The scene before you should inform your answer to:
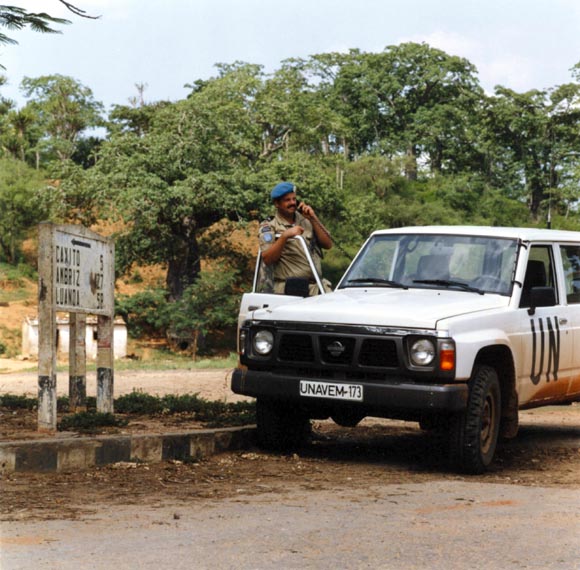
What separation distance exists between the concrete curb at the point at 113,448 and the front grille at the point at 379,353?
165cm

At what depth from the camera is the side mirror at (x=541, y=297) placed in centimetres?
923

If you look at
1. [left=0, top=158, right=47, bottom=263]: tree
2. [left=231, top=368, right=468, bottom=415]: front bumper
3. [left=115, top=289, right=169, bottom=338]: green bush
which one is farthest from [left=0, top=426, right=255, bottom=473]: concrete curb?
[left=0, top=158, right=47, bottom=263]: tree

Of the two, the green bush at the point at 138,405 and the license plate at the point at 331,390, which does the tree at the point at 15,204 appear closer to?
the green bush at the point at 138,405

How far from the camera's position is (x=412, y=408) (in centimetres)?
823

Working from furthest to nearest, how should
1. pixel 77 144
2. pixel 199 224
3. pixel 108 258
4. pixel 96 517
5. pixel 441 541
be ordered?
pixel 77 144 < pixel 199 224 < pixel 108 258 < pixel 96 517 < pixel 441 541

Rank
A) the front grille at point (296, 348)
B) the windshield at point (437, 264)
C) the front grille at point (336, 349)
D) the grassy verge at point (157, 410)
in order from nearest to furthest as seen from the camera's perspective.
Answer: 1. the front grille at point (336, 349)
2. the front grille at point (296, 348)
3. the windshield at point (437, 264)
4. the grassy verge at point (157, 410)

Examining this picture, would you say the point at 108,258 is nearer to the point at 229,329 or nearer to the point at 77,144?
the point at 229,329

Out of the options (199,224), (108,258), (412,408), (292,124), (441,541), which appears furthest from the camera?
(292,124)

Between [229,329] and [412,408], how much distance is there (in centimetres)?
4414

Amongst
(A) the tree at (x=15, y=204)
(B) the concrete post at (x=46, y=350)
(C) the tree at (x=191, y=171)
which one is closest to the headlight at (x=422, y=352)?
(B) the concrete post at (x=46, y=350)

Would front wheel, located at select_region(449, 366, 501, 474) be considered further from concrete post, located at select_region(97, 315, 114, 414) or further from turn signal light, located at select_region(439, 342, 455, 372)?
concrete post, located at select_region(97, 315, 114, 414)

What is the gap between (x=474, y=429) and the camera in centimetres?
846

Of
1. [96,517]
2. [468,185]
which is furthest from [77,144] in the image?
[96,517]

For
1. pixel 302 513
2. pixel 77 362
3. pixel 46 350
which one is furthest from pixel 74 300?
pixel 302 513
